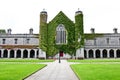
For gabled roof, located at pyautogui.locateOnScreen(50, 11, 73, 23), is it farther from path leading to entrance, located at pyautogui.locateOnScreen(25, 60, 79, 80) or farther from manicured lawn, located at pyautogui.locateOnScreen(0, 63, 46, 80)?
path leading to entrance, located at pyautogui.locateOnScreen(25, 60, 79, 80)

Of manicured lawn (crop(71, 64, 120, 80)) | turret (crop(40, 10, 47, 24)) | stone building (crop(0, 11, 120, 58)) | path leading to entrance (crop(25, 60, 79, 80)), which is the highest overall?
turret (crop(40, 10, 47, 24))

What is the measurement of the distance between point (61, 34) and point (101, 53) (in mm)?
12666

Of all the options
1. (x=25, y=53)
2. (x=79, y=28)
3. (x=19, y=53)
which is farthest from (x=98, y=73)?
(x=19, y=53)

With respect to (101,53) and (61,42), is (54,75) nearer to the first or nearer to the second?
(61,42)

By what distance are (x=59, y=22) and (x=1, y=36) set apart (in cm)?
1867

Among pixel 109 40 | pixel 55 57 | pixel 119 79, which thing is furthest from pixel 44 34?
pixel 119 79

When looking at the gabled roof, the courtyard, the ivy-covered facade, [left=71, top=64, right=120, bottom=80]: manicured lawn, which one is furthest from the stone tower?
[left=71, top=64, right=120, bottom=80]: manicured lawn

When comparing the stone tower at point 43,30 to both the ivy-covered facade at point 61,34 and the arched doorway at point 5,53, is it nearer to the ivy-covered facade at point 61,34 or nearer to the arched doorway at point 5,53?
the ivy-covered facade at point 61,34

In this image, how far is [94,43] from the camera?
69.4 m

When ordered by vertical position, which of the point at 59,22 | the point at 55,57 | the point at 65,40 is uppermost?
the point at 59,22

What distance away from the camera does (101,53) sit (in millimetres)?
66750

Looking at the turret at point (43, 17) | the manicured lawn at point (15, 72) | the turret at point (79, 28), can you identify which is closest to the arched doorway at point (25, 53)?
the turret at point (43, 17)

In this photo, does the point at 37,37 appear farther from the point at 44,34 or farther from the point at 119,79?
the point at 119,79

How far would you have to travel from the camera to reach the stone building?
63.2 m
